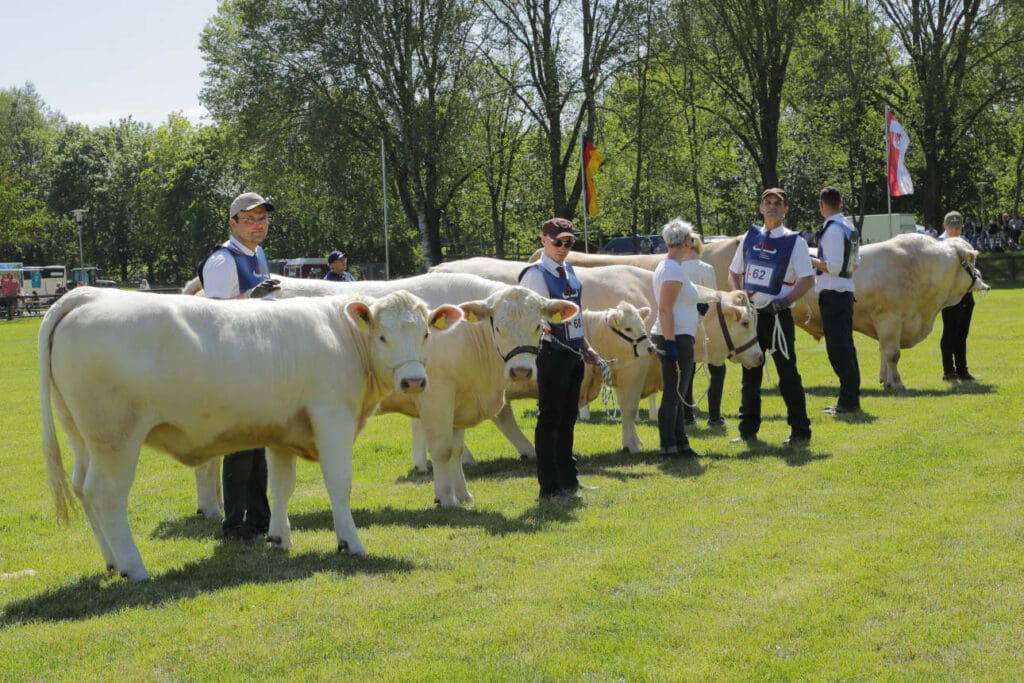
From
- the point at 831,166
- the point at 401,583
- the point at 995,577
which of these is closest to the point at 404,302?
the point at 401,583

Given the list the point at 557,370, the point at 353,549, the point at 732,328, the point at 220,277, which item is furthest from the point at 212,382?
the point at 732,328

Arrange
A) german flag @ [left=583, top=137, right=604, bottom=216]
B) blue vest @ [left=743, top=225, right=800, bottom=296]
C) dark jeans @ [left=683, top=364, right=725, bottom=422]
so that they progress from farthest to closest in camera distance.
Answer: german flag @ [left=583, top=137, right=604, bottom=216] < dark jeans @ [left=683, top=364, right=725, bottom=422] < blue vest @ [left=743, top=225, right=800, bottom=296]

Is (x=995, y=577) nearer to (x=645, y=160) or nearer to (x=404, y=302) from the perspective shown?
(x=404, y=302)

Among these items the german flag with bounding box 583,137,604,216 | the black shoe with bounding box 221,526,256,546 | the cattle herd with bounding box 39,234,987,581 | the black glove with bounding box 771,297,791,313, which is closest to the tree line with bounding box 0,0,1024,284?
the german flag with bounding box 583,137,604,216

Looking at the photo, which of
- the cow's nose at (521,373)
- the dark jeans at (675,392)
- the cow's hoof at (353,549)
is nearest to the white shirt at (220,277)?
the cow's hoof at (353,549)

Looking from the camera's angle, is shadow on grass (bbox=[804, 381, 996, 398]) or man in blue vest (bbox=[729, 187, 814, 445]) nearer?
man in blue vest (bbox=[729, 187, 814, 445])

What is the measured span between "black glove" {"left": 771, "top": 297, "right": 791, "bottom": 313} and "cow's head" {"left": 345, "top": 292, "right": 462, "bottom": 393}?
513cm

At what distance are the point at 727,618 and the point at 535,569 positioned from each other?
1.54 meters

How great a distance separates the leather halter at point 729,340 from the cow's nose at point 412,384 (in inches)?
230

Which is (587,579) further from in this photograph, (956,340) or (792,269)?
(956,340)

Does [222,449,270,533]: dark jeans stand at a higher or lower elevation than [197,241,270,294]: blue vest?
lower

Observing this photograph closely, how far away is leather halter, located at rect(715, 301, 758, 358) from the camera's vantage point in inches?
489

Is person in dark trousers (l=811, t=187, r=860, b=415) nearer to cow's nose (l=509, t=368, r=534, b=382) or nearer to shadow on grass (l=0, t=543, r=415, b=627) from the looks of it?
cow's nose (l=509, t=368, r=534, b=382)

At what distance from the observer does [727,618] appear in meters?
5.83
